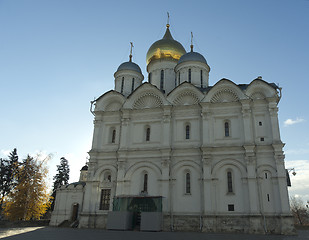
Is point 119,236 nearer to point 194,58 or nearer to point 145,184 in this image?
point 145,184

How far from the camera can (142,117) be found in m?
22.5

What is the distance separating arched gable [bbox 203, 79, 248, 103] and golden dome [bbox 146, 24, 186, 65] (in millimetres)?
8600

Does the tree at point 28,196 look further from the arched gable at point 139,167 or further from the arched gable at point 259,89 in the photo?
the arched gable at point 259,89

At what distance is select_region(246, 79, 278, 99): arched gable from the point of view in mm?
20391

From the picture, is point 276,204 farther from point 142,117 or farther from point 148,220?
point 142,117

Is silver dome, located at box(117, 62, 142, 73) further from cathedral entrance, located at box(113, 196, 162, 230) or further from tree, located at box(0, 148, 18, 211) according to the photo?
tree, located at box(0, 148, 18, 211)

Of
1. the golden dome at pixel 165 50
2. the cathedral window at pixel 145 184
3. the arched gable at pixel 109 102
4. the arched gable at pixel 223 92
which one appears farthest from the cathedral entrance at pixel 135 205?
the golden dome at pixel 165 50

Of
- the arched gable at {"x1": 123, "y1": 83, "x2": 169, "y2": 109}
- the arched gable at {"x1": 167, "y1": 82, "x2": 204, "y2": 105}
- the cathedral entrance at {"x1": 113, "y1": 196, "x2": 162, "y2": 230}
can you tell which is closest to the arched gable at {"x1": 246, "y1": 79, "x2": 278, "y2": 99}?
the arched gable at {"x1": 167, "y1": 82, "x2": 204, "y2": 105}

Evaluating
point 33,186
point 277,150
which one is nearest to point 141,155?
point 277,150

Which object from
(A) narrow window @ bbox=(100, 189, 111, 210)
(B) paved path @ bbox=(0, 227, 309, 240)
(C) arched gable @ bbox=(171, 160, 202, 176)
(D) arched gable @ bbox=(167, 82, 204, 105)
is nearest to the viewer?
(B) paved path @ bbox=(0, 227, 309, 240)

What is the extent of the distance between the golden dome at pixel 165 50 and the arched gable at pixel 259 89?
10.1 meters

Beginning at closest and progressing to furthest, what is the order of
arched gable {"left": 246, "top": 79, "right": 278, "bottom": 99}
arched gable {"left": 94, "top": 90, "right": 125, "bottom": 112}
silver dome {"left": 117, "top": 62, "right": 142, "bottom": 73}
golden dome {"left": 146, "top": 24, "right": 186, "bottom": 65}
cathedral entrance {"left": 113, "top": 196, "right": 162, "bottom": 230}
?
cathedral entrance {"left": 113, "top": 196, "right": 162, "bottom": 230}
arched gable {"left": 246, "top": 79, "right": 278, "bottom": 99}
arched gable {"left": 94, "top": 90, "right": 125, "bottom": 112}
silver dome {"left": 117, "top": 62, "right": 142, "bottom": 73}
golden dome {"left": 146, "top": 24, "right": 186, "bottom": 65}

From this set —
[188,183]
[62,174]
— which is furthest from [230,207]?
[62,174]

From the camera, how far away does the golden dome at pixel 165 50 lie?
1123 inches
